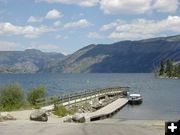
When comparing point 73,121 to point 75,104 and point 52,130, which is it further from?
point 75,104

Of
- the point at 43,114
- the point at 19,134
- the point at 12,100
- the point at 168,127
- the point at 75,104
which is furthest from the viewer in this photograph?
the point at 75,104

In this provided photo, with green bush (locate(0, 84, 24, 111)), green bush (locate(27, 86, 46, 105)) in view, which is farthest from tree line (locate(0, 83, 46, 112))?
green bush (locate(27, 86, 46, 105))

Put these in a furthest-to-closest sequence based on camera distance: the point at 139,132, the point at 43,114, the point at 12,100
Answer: the point at 12,100 < the point at 43,114 < the point at 139,132

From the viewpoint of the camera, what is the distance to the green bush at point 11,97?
142 feet

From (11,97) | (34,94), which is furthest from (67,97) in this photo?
(11,97)

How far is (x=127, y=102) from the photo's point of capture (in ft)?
253

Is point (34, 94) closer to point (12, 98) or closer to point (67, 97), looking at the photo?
point (12, 98)

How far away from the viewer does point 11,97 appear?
44.1 meters

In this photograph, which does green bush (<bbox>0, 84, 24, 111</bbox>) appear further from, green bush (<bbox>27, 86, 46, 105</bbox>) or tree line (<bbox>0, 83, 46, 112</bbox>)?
green bush (<bbox>27, 86, 46, 105</bbox>)

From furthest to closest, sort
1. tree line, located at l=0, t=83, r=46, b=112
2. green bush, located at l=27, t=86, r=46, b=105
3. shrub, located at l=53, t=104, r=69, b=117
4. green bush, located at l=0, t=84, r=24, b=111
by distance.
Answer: green bush, located at l=27, t=86, r=46, b=105, green bush, located at l=0, t=84, r=24, b=111, tree line, located at l=0, t=83, r=46, b=112, shrub, located at l=53, t=104, r=69, b=117

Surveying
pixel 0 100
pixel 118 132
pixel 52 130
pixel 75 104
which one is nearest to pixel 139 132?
pixel 118 132

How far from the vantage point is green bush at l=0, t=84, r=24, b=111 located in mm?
43287

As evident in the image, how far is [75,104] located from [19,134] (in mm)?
34534

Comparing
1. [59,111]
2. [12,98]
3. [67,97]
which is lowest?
[59,111]
